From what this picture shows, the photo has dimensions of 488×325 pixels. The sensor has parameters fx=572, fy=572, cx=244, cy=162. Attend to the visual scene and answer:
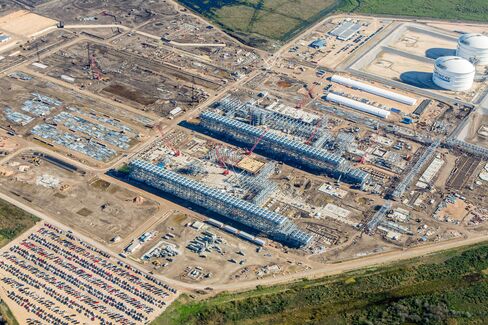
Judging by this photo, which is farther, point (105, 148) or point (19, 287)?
point (105, 148)

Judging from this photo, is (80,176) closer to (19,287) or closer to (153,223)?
(153,223)

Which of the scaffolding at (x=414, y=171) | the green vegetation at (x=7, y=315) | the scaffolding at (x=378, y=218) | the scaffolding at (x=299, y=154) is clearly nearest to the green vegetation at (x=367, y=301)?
the scaffolding at (x=378, y=218)

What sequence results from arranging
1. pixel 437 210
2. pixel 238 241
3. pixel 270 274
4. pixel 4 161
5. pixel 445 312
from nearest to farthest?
pixel 445 312 < pixel 270 274 < pixel 238 241 < pixel 437 210 < pixel 4 161

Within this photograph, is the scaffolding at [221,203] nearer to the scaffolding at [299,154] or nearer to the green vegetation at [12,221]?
the scaffolding at [299,154]

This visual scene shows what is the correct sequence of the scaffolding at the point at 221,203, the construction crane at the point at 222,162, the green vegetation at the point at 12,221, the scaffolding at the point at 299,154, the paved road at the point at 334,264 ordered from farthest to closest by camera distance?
the construction crane at the point at 222,162, the scaffolding at the point at 299,154, the green vegetation at the point at 12,221, the scaffolding at the point at 221,203, the paved road at the point at 334,264

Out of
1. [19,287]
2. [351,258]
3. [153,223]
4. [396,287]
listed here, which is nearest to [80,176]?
[153,223]

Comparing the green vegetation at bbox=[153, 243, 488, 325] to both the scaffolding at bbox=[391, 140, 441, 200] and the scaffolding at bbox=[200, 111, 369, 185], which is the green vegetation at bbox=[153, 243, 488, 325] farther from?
the scaffolding at bbox=[200, 111, 369, 185]
